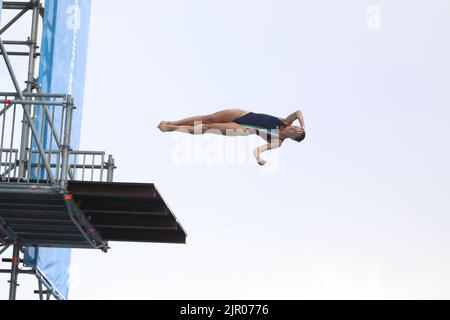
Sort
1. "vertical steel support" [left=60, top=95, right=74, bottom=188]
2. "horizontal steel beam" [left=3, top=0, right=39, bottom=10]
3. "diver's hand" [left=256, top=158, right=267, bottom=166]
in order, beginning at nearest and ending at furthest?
"diver's hand" [left=256, top=158, right=267, bottom=166]
"vertical steel support" [left=60, top=95, right=74, bottom=188]
"horizontal steel beam" [left=3, top=0, right=39, bottom=10]

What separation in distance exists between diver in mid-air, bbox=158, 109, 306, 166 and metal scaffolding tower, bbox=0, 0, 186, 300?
1368 mm

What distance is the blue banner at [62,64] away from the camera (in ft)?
92.4

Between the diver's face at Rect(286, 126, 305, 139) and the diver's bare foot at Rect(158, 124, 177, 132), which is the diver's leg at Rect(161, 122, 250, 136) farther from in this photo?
the diver's face at Rect(286, 126, 305, 139)

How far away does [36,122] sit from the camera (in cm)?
2756

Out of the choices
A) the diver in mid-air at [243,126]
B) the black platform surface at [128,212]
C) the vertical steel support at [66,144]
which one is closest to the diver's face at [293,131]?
the diver in mid-air at [243,126]

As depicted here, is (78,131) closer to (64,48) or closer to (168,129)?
(64,48)

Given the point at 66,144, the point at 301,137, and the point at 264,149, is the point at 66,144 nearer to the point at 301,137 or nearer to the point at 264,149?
the point at 264,149

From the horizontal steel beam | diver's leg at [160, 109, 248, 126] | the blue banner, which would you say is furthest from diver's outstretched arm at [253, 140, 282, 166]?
the horizontal steel beam

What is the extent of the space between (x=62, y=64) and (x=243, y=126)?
696cm

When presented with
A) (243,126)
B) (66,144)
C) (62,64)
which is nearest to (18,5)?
(62,64)

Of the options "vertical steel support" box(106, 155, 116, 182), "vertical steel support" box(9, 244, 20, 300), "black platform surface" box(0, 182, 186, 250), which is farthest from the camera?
"vertical steel support" box(9, 244, 20, 300)

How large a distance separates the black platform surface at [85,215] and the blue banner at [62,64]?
144 centimetres

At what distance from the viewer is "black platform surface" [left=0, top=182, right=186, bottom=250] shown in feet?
78.7
